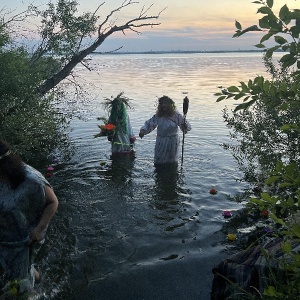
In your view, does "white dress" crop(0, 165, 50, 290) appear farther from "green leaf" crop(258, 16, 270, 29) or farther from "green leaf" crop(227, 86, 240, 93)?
"green leaf" crop(258, 16, 270, 29)

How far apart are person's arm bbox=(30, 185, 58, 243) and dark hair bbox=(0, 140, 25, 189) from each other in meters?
0.36

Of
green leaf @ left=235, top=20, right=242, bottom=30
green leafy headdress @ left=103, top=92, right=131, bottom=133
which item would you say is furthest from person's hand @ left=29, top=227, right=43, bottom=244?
green leafy headdress @ left=103, top=92, right=131, bottom=133

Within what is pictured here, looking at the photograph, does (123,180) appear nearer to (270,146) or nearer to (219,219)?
(219,219)

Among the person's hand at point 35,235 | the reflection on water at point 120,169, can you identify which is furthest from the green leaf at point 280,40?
the reflection on water at point 120,169

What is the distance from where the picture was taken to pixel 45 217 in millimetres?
4754

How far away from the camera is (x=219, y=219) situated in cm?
827

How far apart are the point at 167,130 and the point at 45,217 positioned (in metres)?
6.89

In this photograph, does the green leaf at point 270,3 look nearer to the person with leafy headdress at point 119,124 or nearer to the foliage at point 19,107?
the foliage at point 19,107

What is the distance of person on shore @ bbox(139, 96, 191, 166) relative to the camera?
35.7 feet

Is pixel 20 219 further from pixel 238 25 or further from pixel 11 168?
pixel 238 25

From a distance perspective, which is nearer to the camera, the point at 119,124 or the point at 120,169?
the point at 120,169

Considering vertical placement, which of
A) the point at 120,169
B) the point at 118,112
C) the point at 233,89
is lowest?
the point at 120,169

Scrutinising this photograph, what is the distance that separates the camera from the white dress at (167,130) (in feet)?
36.4

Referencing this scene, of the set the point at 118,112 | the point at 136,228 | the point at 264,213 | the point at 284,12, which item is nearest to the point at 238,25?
the point at 284,12
